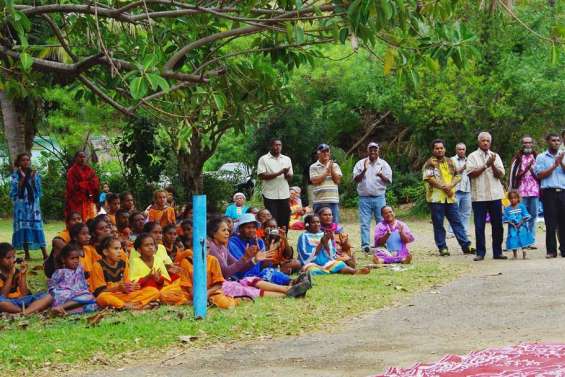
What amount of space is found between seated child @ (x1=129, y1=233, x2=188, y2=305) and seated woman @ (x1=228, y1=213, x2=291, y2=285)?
111 cm

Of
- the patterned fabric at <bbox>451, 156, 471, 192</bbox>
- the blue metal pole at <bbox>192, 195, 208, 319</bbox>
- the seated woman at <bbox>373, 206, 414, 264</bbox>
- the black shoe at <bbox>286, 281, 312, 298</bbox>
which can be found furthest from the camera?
the patterned fabric at <bbox>451, 156, 471, 192</bbox>

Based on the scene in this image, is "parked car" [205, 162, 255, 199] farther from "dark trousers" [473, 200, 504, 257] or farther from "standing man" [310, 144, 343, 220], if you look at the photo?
"dark trousers" [473, 200, 504, 257]

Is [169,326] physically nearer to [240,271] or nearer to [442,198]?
[240,271]

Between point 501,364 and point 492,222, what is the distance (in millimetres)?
7817

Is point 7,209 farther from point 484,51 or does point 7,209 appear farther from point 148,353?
point 148,353

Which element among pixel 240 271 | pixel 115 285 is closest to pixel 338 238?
pixel 240 271

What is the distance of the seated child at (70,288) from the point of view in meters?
9.99

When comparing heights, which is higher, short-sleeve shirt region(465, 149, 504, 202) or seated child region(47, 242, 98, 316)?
short-sleeve shirt region(465, 149, 504, 202)

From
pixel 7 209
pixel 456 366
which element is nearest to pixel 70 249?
pixel 456 366

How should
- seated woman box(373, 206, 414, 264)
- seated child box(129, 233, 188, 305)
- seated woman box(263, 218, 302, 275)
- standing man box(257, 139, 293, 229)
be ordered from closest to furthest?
seated child box(129, 233, 188, 305) < seated woman box(263, 218, 302, 275) < seated woman box(373, 206, 414, 264) < standing man box(257, 139, 293, 229)

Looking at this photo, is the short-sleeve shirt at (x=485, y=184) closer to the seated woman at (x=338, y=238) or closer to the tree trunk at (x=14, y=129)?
the seated woman at (x=338, y=238)

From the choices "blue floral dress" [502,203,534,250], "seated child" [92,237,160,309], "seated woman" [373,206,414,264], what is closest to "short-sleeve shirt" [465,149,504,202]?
"blue floral dress" [502,203,534,250]

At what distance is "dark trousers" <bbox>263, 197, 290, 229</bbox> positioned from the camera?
15438 mm

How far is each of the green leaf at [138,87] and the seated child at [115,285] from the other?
3062 mm
